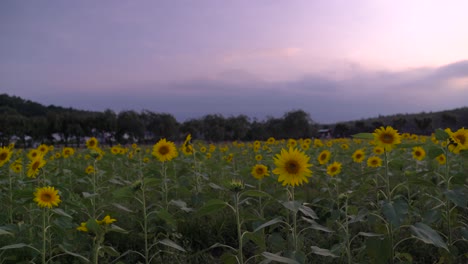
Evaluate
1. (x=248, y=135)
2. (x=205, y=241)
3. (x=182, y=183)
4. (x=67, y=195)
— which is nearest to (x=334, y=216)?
(x=205, y=241)

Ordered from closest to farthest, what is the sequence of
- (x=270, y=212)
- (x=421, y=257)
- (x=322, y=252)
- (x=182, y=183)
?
(x=322, y=252), (x=421, y=257), (x=182, y=183), (x=270, y=212)

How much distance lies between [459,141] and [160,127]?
4320cm

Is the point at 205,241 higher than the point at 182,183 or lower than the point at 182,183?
lower

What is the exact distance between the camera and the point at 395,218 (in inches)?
73.7

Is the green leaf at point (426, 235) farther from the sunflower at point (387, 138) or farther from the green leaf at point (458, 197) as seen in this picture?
the sunflower at point (387, 138)

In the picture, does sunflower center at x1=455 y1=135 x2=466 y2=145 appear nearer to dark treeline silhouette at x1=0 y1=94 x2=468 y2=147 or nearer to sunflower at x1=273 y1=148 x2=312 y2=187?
sunflower at x1=273 y1=148 x2=312 y2=187

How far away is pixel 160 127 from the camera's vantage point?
146ft

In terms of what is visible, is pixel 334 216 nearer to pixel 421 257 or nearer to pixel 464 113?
pixel 421 257

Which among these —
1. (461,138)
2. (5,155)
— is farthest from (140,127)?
(461,138)

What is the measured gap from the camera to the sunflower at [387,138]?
235 centimetres

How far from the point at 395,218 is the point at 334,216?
0.73 meters

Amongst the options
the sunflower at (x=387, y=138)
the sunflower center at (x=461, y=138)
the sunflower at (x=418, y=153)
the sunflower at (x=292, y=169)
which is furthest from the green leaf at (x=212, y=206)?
the sunflower at (x=418, y=153)

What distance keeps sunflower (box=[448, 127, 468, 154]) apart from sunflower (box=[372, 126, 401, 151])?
0.38 meters

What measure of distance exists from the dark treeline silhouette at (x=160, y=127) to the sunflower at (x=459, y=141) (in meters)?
36.1
